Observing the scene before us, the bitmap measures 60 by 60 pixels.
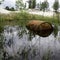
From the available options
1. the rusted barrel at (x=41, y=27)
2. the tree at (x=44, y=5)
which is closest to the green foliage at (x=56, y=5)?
the tree at (x=44, y=5)

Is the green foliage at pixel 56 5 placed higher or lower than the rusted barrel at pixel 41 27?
lower

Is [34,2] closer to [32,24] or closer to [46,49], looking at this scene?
[32,24]

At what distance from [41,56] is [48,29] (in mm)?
8817

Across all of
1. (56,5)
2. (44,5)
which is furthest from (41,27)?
(56,5)

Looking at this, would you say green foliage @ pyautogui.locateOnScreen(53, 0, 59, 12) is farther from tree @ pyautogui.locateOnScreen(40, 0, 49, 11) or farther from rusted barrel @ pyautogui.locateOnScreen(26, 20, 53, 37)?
rusted barrel @ pyautogui.locateOnScreen(26, 20, 53, 37)

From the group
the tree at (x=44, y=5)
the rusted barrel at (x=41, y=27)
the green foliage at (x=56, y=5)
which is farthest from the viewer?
the green foliage at (x=56, y=5)

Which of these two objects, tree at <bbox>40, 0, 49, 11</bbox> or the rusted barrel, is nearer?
the rusted barrel

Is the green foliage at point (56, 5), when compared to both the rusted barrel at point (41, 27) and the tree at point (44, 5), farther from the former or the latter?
the rusted barrel at point (41, 27)

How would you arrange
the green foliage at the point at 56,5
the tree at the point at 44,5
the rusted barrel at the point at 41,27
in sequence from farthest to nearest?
the green foliage at the point at 56,5, the tree at the point at 44,5, the rusted barrel at the point at 41,27

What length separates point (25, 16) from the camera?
32062 mm

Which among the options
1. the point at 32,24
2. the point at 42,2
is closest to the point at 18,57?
the point at 32,24

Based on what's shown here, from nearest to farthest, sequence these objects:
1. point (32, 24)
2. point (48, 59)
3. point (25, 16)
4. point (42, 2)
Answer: point (48, 59), point (32, 24), point (25, 16), point (42, 2)

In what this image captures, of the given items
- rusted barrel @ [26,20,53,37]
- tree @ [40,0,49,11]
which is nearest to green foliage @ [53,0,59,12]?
tree @ [40,0,49,11]

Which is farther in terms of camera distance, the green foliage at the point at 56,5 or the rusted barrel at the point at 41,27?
the green foliage at the point at 56,5
